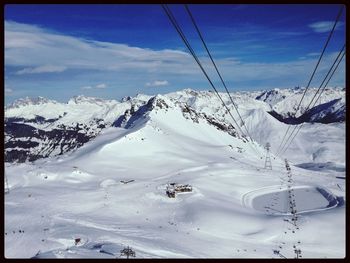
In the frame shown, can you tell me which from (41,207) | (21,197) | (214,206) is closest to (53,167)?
(21,197)

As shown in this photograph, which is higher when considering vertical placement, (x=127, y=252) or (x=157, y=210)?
(x=127, y=252)

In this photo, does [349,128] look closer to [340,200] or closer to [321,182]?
[340,200]

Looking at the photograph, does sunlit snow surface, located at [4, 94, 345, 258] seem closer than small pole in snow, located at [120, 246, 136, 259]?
No

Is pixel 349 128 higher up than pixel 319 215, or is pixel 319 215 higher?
pixel 349 128

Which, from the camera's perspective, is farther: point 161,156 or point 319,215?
point 161,156

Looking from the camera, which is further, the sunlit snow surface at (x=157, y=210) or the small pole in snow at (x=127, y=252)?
the sunlit snow surface at (x=157, y=210)

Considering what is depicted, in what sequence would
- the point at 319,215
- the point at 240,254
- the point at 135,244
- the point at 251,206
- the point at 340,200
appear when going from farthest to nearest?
the point at 340,200 → the point at 251,206 → the point at 319,215 → the point at 240,254 → the point at 135,244

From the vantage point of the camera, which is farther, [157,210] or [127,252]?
[157,210]

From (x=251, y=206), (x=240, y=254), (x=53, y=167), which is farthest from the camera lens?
(x=53, y=167)
